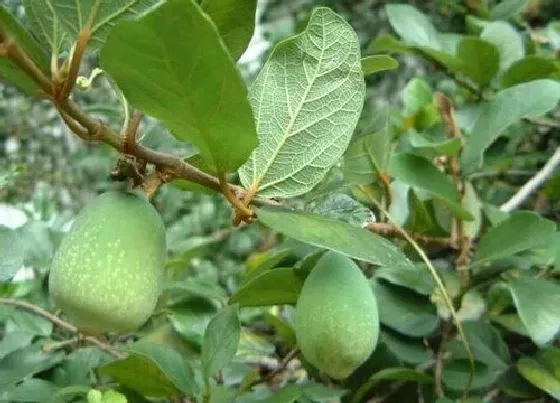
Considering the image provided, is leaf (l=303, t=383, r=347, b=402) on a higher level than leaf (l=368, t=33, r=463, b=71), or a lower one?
lower

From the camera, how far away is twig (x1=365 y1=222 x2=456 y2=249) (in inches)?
26.4

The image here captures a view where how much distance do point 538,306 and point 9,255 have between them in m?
0.42

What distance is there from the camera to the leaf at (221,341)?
0.58 metres

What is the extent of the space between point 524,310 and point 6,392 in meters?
0.41

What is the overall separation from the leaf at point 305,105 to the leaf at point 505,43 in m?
0.59

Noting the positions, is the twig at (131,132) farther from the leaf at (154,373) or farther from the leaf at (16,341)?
the leaf at (16,341)

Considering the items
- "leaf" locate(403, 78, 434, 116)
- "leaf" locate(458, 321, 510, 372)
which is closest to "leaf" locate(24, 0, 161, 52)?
"leaf" locate(458, 321, 510, 372)

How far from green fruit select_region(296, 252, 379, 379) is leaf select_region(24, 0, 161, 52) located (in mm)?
198

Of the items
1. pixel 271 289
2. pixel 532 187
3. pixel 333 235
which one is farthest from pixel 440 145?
pixel 333 235

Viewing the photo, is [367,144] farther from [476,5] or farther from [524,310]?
[476,5]

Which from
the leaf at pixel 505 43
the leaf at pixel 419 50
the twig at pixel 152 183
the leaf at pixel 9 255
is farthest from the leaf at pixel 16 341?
the leaf at pixel 505 43

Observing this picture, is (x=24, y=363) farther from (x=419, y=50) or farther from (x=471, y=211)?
(x=419, y=50)

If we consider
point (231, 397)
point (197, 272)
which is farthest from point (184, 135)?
point (197, 272)

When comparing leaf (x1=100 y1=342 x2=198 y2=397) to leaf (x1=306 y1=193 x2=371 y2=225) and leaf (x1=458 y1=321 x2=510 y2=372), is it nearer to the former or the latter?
leaf (x1=306 y1=193 x2=371 y2=225)
